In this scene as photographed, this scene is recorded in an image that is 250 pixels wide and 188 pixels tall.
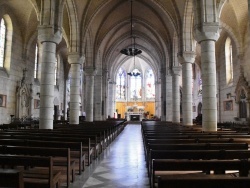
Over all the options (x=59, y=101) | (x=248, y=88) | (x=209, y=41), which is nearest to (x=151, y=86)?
(x=59, y=101)

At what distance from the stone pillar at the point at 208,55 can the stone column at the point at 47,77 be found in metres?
6.99

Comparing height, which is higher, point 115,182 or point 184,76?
point 184,76

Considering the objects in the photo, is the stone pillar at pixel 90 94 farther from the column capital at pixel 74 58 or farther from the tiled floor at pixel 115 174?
the tiled floor at pixel 115 174

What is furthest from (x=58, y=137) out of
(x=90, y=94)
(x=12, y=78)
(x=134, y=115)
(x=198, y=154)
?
(x=134, y=115)

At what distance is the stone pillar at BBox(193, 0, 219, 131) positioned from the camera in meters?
10.6

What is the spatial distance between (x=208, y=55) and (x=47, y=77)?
7617mm

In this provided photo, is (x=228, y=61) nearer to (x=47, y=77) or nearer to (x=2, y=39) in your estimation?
(x=47, y=77)

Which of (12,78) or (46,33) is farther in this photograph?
(12,78)

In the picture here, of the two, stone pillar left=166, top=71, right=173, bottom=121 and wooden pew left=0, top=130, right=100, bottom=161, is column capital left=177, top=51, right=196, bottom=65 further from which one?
wooden pew left=0, top=130, right=100, bottom=161

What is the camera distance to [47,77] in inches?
457

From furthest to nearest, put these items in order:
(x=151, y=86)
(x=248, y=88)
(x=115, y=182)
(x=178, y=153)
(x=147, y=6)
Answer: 1. (x=151, y=86)
2. (x=147, y=6)
3. (x=248, y=88)
4. (x=115, y=182)
5. (x=178, y=153)

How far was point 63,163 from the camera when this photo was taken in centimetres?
538

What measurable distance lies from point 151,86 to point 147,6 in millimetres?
27669

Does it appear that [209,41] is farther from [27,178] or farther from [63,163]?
[27,178]
